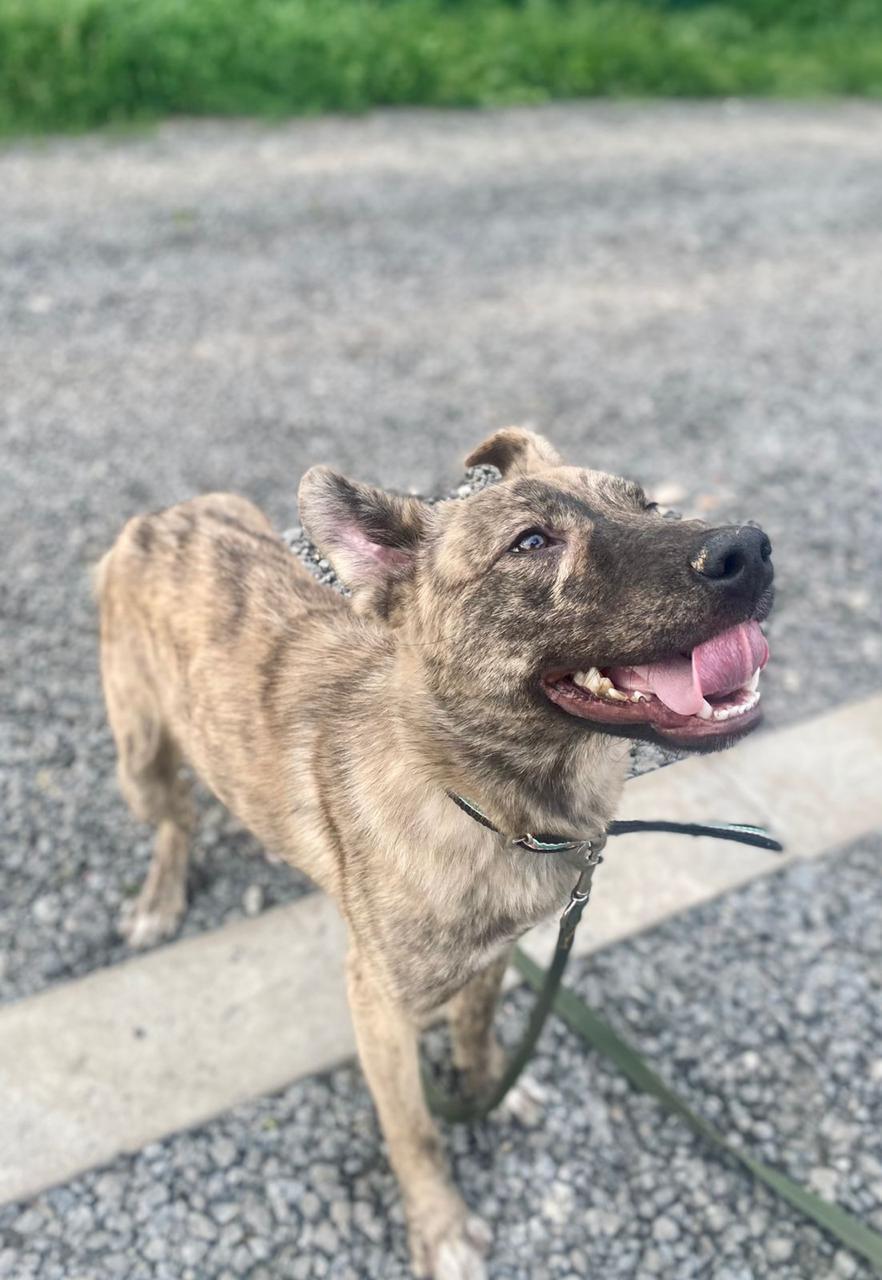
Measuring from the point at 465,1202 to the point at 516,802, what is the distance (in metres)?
1.34

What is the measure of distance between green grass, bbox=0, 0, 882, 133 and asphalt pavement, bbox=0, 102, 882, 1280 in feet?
1.44

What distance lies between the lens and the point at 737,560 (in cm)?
196

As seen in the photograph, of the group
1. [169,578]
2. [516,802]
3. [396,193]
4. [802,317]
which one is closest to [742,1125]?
[516,802]

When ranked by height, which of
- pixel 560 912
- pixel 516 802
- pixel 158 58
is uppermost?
pixel 158 58

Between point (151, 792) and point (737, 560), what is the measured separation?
86.0 inches

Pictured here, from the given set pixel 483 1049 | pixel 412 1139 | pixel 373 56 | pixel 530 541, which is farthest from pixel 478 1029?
pixel 373 56

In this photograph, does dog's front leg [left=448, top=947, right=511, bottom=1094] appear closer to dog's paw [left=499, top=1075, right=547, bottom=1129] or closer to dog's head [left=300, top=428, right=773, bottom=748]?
dog's paw [left=499, top=1075, right=547, bottom=1129]

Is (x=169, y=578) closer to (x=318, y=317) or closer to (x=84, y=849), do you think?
(x=84, y=849)

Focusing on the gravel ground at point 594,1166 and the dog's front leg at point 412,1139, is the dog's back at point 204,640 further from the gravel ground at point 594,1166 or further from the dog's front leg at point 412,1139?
the gravel ground at point 594,1166

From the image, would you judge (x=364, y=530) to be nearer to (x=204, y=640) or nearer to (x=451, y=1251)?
(x=204, y=640)

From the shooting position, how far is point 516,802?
235 cm

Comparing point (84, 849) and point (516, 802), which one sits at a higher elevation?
point (516, 802)

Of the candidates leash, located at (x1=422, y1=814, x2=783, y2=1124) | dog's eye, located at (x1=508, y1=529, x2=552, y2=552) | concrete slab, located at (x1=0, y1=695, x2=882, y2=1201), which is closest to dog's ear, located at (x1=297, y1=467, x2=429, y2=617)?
dog's eye, located at (x1=508, y1=529, x2=552, y2=552)

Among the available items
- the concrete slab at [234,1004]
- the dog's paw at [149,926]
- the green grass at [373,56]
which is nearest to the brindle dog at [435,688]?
the concrete slab at [234,1004]
